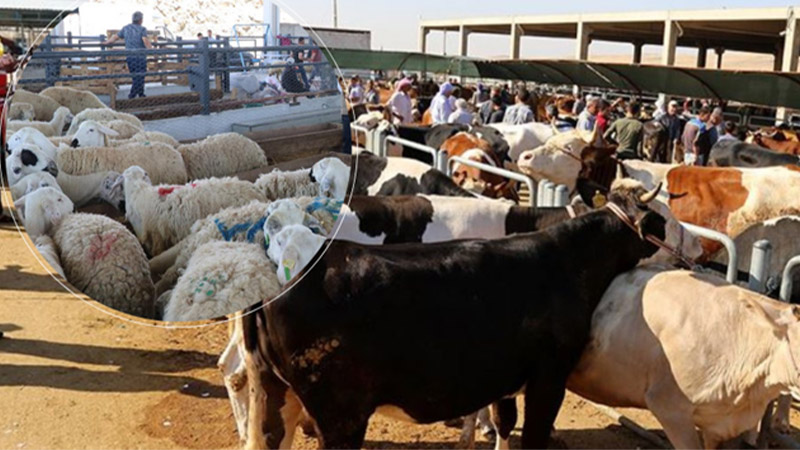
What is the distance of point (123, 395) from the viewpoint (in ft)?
16.7

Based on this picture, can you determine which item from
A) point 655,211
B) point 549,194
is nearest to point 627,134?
point 549,194

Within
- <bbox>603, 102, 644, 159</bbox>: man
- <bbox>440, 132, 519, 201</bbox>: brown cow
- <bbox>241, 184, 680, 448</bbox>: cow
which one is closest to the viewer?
<bbox>241, 184, 680, 448</bbox>: cow

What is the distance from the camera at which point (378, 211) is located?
5.06 m

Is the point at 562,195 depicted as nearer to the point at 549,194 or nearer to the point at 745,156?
the point at 549,194

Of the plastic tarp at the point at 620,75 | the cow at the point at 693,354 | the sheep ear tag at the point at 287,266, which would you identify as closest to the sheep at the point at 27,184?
the sheep ear tag at the point at 287,266

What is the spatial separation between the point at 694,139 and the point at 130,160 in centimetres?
1305

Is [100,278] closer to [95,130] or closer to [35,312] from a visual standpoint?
[95,130]

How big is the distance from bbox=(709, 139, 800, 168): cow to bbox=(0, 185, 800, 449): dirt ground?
6284mm

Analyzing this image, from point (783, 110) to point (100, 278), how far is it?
19.4m

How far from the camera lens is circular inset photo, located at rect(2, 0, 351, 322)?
1.42 m

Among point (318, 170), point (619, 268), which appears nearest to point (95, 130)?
point (318, 170)

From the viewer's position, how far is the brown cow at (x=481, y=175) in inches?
296

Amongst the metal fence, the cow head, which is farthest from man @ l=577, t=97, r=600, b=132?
the metal fence

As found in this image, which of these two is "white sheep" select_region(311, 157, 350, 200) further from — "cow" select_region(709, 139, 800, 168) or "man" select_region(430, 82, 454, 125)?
"man" select_region(430, 82, 454, 125)
